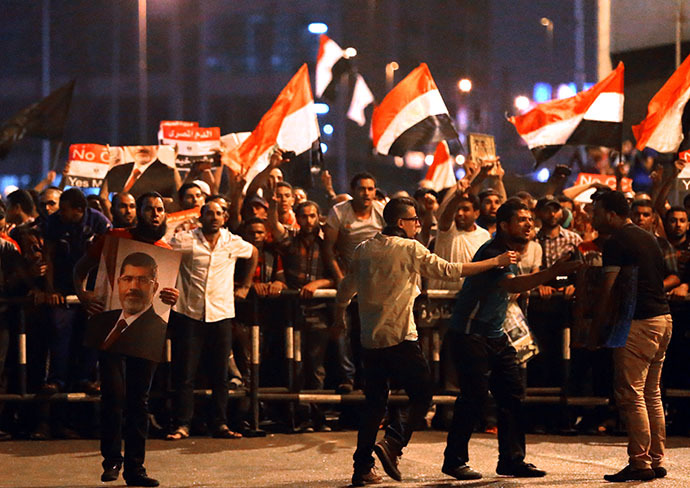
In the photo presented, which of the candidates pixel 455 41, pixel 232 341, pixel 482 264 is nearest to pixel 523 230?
pixel 482 264

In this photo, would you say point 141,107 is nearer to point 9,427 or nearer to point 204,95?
point 204,95

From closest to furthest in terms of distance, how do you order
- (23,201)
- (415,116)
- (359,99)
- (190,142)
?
(23,201) < (415,116) < (190,142) < (359,99)

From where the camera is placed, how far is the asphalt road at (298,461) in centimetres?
942

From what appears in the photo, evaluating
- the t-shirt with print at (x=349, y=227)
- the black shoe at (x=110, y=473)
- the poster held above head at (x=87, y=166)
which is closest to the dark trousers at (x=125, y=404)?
the black shoe at (x=110, y=473)

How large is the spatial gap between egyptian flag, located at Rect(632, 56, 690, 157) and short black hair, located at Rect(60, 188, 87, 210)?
6.05 metres

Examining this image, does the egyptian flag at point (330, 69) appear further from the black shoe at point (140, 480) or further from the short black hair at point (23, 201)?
the black shoe at point (140, 480)

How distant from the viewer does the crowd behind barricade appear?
11.8 m

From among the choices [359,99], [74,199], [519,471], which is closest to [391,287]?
[519,471]

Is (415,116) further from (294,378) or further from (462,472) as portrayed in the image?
(462,472)

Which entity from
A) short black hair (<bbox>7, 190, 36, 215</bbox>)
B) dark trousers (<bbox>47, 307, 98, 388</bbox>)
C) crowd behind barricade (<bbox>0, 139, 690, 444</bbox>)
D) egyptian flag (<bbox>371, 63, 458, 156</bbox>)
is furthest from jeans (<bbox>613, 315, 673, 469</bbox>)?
short black hair (<bbox>7, 190, 36, 215</bbox>)

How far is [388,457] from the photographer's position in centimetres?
924

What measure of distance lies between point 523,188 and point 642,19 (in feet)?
10.5

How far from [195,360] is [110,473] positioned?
2547 mm

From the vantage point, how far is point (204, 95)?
6856cm
